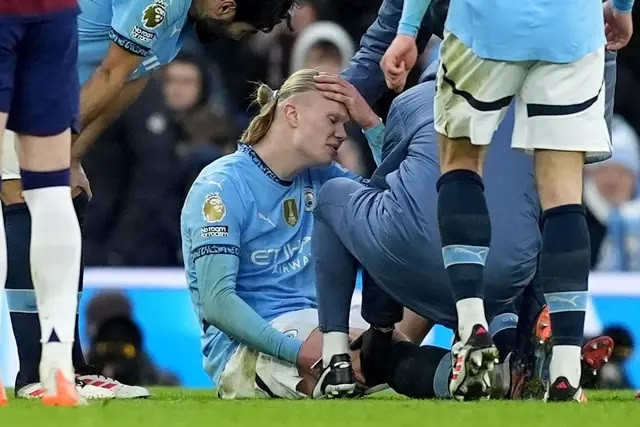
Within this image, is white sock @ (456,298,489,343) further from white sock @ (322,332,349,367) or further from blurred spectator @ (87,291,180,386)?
blurred spectator @ (87,291,180,386)

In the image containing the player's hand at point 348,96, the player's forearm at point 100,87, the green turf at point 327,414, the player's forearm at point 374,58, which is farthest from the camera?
the player's forearm at point 374,58

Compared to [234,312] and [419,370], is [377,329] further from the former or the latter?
[234,312]

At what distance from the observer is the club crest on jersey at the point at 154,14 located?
20.1ft

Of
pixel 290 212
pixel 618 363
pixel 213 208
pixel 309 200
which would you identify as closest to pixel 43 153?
pixel 213 208

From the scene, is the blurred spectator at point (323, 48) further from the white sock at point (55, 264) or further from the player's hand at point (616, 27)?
the white sock at point (55, 264)

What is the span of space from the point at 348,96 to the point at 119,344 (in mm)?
3133

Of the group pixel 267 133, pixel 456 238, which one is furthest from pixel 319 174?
pixel 456 238

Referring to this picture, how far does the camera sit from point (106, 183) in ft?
35.2

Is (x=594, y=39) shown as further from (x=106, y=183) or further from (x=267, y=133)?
(x=106, y=183)

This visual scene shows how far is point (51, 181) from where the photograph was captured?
4.84m

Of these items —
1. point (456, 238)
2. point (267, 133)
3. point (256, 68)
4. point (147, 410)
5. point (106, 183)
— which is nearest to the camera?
point (147, 410)

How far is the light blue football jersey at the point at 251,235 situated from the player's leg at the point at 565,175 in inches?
52.7

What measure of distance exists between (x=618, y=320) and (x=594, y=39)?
4.15 meters

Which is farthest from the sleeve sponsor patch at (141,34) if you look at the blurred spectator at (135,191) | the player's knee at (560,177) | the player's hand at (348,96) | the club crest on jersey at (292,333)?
the blurred spectator at (135,191)
